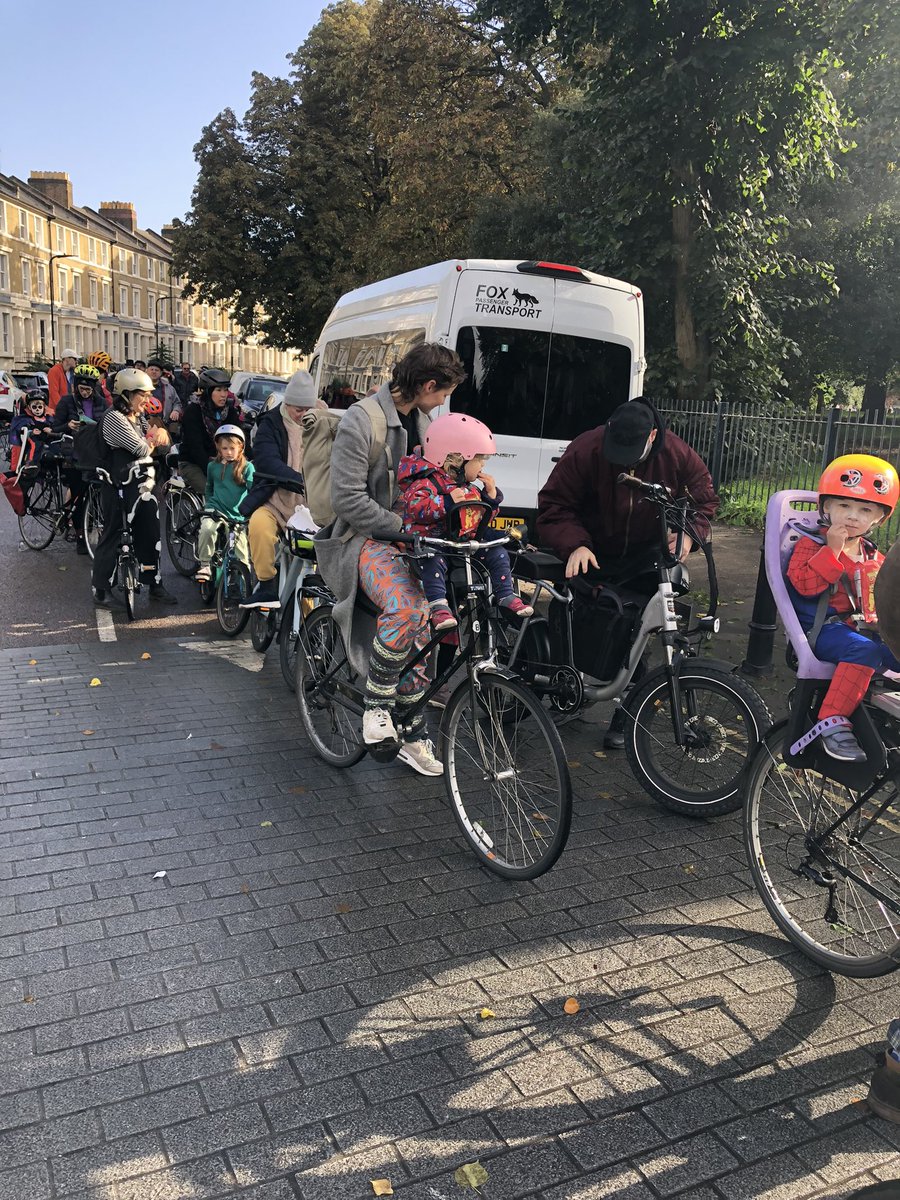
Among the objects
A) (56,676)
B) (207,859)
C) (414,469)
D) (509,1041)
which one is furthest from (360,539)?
(56,676)

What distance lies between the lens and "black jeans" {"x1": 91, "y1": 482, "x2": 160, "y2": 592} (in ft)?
27.7

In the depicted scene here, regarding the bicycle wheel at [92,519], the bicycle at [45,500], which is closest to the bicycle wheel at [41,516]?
the bicycle at [45,500]

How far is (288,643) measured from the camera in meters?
6.04

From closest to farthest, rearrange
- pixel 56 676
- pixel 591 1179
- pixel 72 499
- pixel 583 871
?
pixel 591 1179, pixel 583 871, pixel 56 676, pixel 72 499

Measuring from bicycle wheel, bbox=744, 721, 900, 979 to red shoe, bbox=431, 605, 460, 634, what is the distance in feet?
4.06

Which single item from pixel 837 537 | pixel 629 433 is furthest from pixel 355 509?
pixel 837 537

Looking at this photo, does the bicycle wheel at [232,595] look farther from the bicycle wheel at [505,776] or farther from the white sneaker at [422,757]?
the bicycle wheel at [505,776]

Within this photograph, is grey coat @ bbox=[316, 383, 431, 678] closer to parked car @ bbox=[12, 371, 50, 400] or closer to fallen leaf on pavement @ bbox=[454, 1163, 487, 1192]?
fallen leaf on pavement @ bbox=[454, 1163, 487, 1192]

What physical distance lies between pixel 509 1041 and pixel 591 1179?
55 cm

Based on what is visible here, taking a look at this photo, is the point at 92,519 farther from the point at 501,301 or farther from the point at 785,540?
the point at 785,540

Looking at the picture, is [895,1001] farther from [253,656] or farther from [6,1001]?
[253,656]

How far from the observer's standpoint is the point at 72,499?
1139 centimetres

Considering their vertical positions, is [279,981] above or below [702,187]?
below

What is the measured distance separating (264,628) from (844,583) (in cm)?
478
